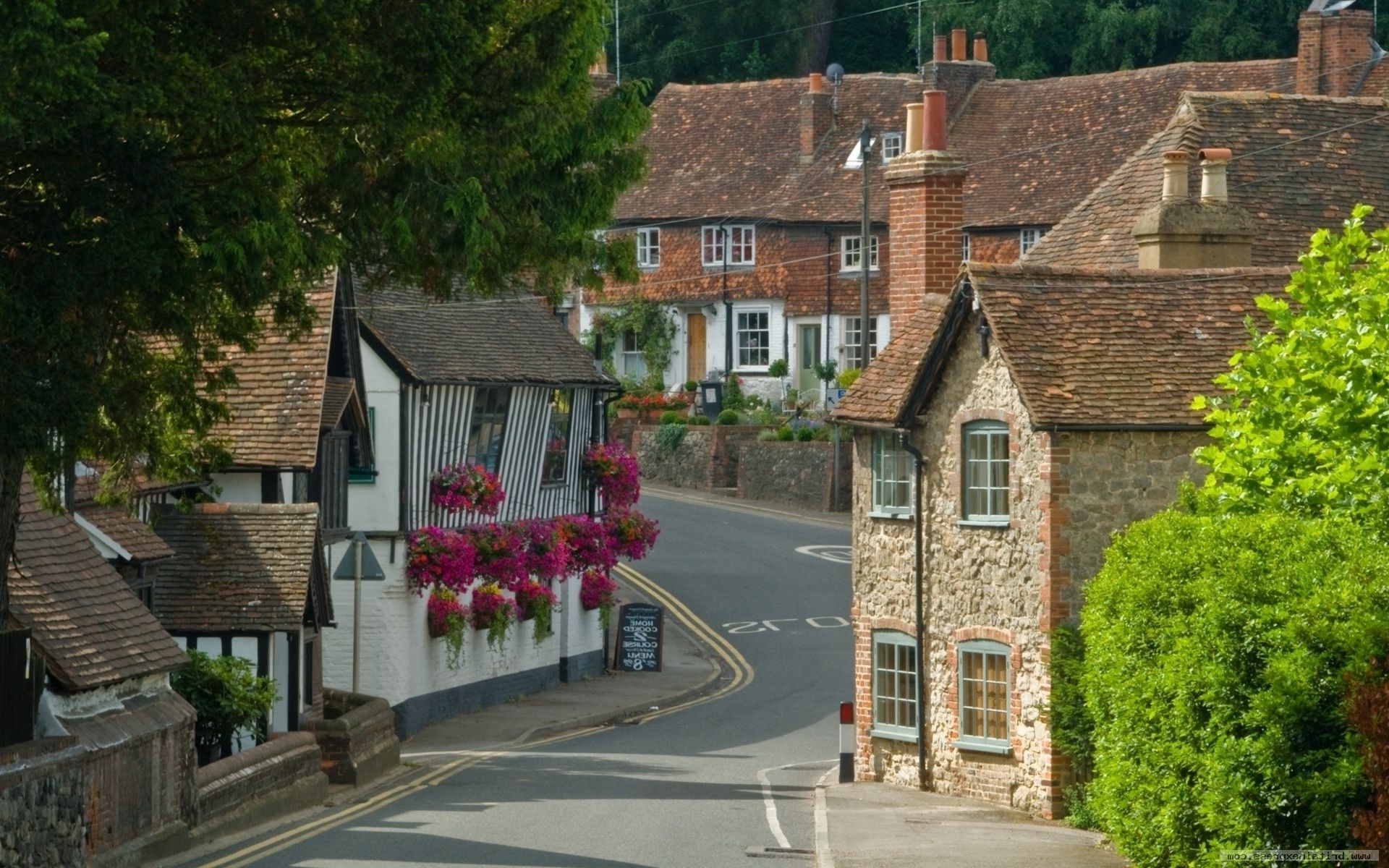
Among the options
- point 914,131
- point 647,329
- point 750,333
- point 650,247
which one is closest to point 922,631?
point 914,131

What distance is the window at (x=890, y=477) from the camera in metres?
28.1

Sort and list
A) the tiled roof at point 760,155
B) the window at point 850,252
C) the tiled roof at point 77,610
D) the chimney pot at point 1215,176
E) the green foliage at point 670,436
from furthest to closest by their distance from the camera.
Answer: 1. the tiled roof at point 760,155
2. the window at point 850,252
3. the green foliage at point 670,436
4. the chimney pot at point 1215,176
5. the tiled roof at point 77,610

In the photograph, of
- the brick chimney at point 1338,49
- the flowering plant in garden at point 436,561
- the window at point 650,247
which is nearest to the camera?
the flowering plant in garden at point 436,561

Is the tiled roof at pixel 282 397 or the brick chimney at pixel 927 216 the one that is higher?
the brick chimney at pixel 927 216

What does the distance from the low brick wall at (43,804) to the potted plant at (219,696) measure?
19.4ft

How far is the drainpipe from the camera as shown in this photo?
90.1 feet

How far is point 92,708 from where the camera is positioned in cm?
2006

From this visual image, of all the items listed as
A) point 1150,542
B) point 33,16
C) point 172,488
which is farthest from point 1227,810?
point 172,488

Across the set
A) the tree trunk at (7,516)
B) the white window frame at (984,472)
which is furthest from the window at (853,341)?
the tree trunk at (7,516)

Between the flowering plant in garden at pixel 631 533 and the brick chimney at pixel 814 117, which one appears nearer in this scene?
the flowering plant in garden at pixel 631 533

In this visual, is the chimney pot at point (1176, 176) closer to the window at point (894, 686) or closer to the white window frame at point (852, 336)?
the window at point (894, 686)

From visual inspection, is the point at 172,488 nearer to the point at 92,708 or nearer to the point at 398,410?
the point at 398,410

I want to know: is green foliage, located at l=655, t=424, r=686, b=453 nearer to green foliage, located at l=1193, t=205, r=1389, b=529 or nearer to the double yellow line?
the double yellow line

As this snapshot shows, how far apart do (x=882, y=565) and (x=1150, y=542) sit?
1086 centimetres
